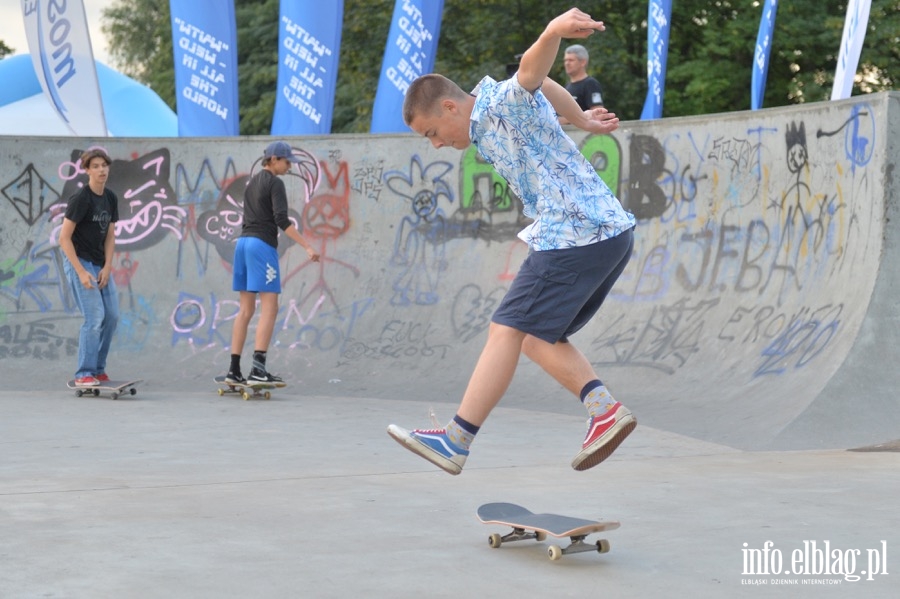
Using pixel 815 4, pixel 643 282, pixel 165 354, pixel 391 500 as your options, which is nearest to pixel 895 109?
pixel 643 282

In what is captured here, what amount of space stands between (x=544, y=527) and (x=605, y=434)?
428mm

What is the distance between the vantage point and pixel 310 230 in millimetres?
11336

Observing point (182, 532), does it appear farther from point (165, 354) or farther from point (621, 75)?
point (621, 75)

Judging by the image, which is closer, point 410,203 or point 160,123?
point 410,203

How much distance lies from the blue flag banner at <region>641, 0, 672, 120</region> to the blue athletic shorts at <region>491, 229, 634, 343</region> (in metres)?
11.1

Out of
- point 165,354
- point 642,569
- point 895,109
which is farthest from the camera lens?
point 165,354

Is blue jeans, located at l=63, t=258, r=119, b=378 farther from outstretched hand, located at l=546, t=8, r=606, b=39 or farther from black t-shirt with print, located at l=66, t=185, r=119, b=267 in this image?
outstretched hand, located at l=546, t=8, r=606, b=39

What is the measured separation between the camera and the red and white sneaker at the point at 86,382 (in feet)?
29.7

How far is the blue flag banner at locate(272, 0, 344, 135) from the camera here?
14.6 m

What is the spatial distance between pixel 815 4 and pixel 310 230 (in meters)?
17.3

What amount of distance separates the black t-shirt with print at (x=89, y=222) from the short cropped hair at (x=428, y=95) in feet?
17.3

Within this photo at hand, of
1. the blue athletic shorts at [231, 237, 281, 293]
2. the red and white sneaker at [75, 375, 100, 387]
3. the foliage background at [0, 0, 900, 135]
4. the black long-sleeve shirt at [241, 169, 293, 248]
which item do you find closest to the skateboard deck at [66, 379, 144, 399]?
the red and white sneaker at [75, 375, 100, 387]

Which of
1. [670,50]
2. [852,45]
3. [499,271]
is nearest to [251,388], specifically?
[499,271]

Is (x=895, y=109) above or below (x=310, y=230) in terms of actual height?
above
